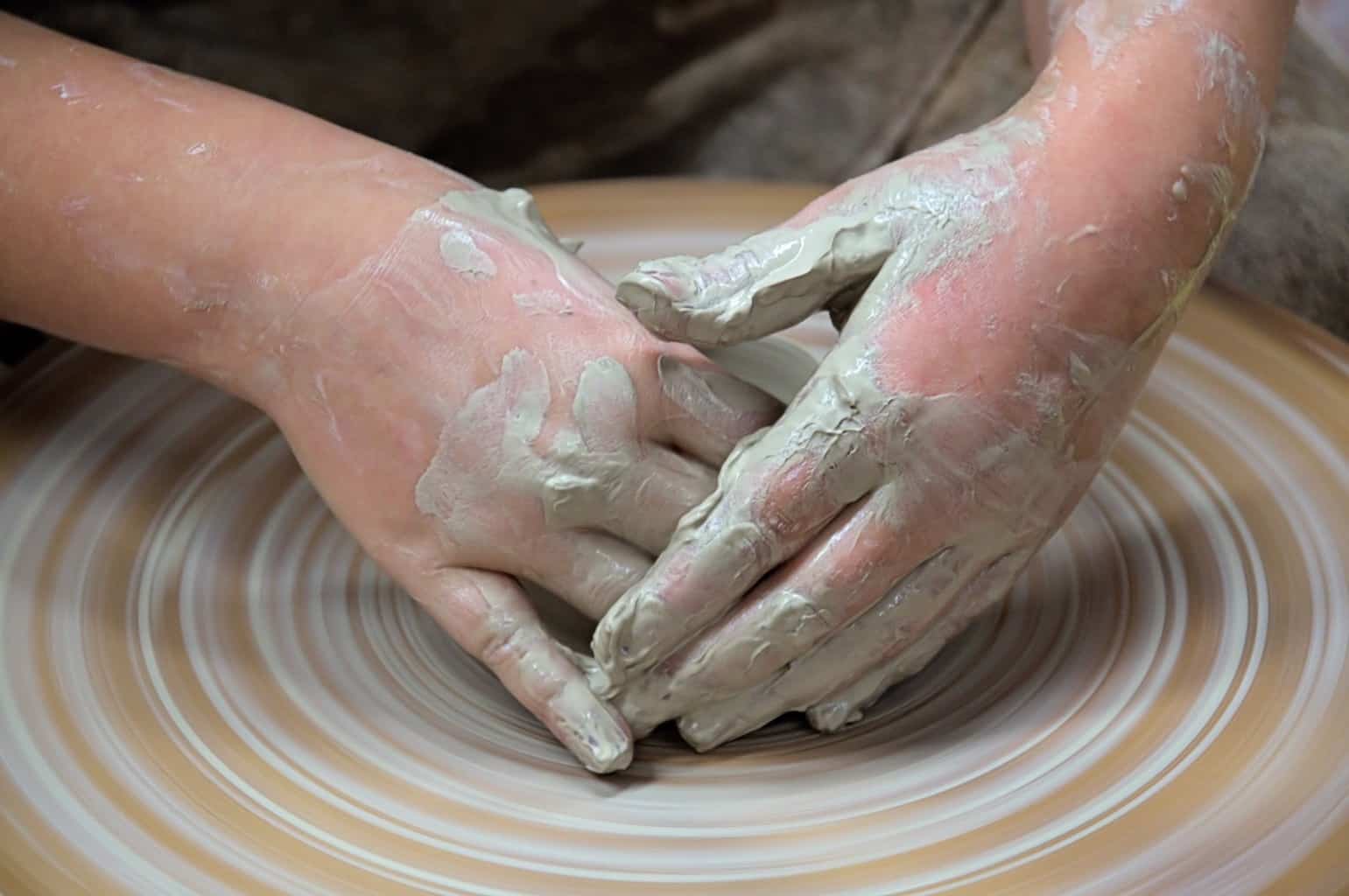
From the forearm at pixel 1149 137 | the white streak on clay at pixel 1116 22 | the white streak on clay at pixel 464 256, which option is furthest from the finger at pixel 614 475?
the white streak on clay at pixel 1116 22

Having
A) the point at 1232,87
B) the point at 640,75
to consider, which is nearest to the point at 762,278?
the point at 1232,87

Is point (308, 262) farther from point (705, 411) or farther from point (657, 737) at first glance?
point (657, 737)

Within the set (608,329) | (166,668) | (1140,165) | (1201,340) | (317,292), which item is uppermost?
(1140,165)

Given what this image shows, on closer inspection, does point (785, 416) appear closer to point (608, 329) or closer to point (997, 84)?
point (608, 329)

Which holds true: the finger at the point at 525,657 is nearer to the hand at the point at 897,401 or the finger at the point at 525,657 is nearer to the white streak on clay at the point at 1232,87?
the hand at the point at 897,401

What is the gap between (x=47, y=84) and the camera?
3.81ft

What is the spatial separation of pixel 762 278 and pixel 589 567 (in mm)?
233

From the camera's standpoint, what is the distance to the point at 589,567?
3.32 feet

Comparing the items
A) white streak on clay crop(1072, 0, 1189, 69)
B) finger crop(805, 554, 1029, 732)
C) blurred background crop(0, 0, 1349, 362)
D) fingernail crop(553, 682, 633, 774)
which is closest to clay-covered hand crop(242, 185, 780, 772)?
fingernail crop(553, 682, 633, 774)

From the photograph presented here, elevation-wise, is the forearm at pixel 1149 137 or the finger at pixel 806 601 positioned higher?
the forearm at pixel 1149 137

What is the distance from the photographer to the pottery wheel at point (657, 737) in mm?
893

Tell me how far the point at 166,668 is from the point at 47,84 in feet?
1.55

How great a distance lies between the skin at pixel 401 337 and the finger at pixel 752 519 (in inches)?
2.3

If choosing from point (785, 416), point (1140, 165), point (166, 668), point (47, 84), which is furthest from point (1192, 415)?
point (47, 84)
